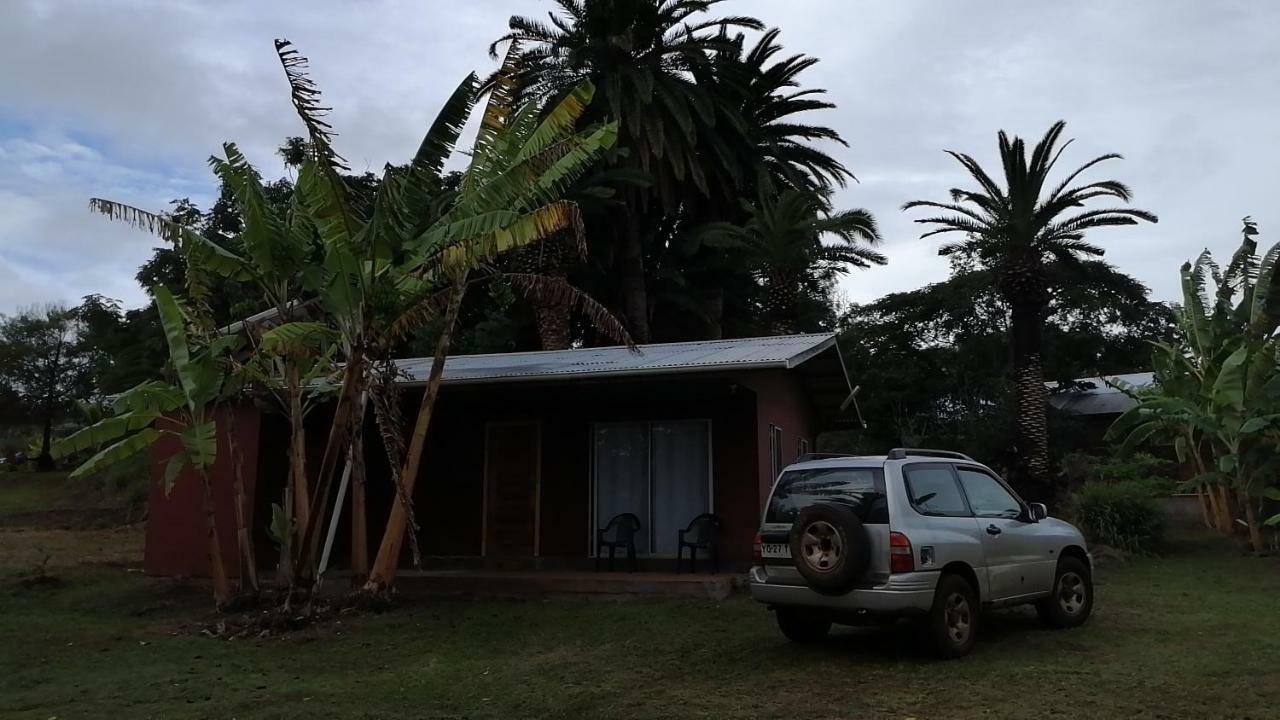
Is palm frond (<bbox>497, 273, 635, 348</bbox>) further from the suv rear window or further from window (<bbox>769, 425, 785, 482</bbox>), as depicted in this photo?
the suv rear window

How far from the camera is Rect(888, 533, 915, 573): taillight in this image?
7.09 m

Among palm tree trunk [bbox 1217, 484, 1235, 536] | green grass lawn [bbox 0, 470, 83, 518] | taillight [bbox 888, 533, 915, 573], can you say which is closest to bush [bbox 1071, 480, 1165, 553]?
palm tree trunk [bbox 1217, 484, 1235, 536]

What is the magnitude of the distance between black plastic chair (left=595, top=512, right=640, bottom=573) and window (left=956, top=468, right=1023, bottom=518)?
528 centimetres

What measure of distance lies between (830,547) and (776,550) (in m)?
0.61

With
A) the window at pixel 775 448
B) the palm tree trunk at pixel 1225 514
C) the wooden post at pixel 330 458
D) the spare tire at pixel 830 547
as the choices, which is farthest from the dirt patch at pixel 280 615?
the palm tree trunk at pixel 1225 514

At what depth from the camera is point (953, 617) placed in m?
7.49

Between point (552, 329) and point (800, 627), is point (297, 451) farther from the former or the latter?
point (552, 329)

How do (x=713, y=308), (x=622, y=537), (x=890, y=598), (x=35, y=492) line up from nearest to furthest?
(x=890, y=598) → (x=622, y=537) → (x=713, y=308) → (x=35, y=492)

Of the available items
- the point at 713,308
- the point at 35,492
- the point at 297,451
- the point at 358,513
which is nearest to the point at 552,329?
the point at 713,308

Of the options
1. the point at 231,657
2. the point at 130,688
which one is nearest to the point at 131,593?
the point at 231,657

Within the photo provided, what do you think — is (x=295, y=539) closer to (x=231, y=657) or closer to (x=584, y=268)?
(x=231, y=657)

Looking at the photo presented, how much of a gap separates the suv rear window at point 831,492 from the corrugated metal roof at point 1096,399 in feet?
91.0

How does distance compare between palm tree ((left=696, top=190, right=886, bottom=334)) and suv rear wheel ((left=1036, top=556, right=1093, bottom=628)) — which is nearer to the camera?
suv rear wheel ((left=1036, top=556, right=1093, bottom=628))

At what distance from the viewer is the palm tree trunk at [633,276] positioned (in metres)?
25.0
